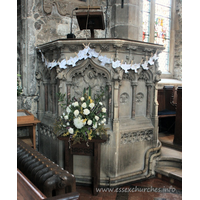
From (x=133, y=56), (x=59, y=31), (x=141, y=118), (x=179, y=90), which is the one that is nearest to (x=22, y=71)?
(x=59, y=31)

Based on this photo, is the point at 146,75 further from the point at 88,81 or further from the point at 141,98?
the point at 88,81

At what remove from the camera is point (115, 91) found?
3697 millimetres

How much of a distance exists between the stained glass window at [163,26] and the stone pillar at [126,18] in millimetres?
2488

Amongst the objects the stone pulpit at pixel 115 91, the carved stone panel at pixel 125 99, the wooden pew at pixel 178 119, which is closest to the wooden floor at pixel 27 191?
the stone pulpit at pixel 115 91

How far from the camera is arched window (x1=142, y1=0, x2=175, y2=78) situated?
729cm

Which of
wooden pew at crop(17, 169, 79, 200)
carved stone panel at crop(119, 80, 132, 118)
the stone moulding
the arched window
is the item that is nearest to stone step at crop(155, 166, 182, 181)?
the stone moulding

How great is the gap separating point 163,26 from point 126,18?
3.07 m

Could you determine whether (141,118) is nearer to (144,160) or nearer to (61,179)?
(144,160)

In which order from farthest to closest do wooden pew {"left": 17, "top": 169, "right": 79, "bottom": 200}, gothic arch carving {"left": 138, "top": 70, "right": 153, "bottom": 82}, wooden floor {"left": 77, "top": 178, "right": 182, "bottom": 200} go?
gothic arch carving {"left": 138, "top": 70, "right": 153, "bottom": 82} → wooden floor {"left": 77, "top": 178, "right": 182, "bottom": 200} → wooden pew {"left": 17, "top": 169, "right": 79, "bottom": 200}

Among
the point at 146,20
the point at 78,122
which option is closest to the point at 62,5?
the point at 78,122

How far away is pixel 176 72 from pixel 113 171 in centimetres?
534

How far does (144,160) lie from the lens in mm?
4094

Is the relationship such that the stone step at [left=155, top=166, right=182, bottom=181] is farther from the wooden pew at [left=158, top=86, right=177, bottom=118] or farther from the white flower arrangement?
the wooden pew at [left=158, top=86, right=177, bottom=118]

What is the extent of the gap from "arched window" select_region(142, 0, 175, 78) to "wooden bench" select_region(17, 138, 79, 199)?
6246mm
